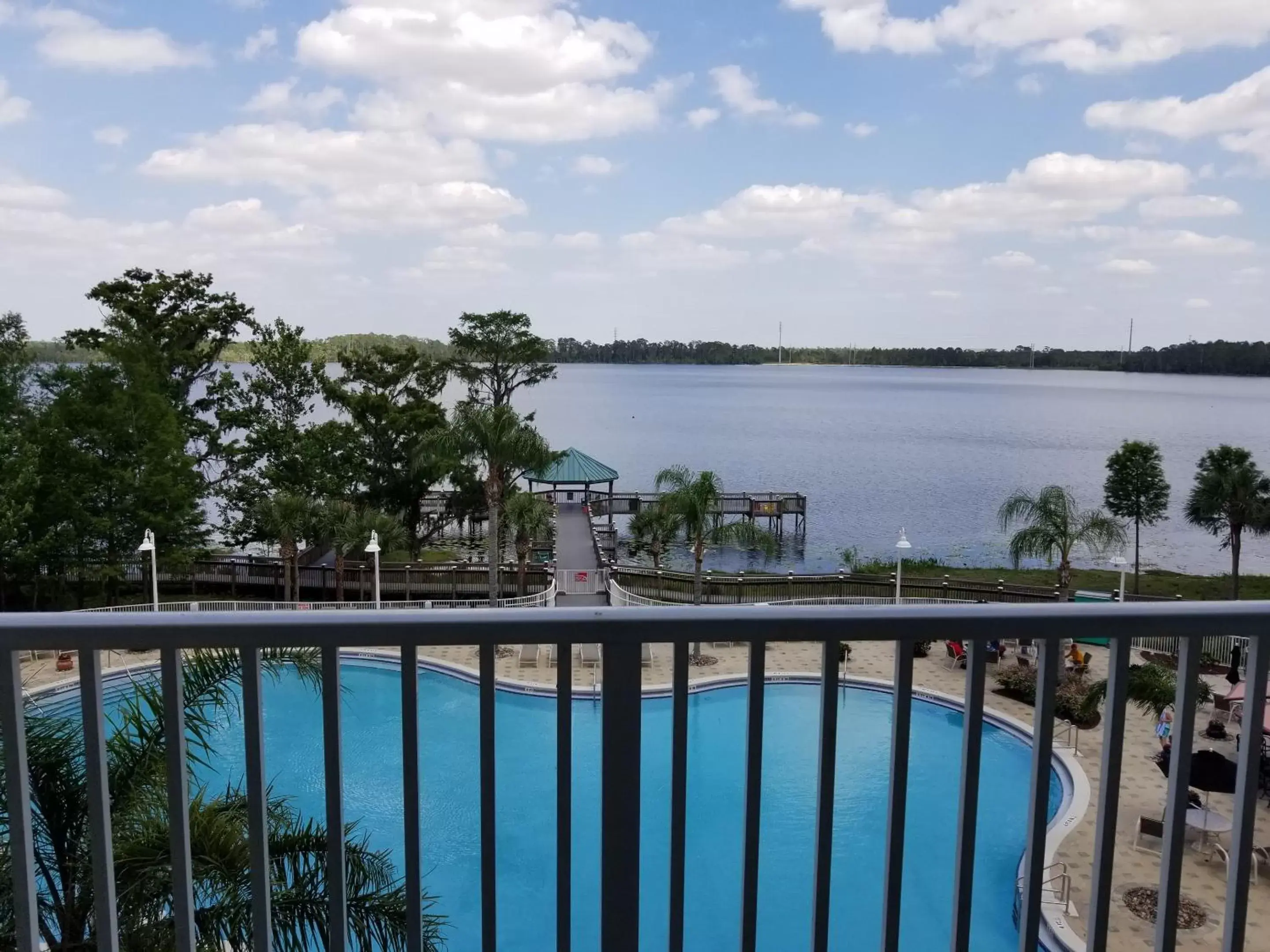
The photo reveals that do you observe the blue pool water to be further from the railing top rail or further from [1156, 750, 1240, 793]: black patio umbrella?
[1156, 750, 1240, 793]: black patio umbrella

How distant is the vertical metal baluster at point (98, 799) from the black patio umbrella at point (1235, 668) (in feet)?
34.2

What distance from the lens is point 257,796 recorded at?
4.32 ft

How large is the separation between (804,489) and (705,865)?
4387 cm

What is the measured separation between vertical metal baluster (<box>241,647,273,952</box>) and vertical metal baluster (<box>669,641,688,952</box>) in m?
0.56

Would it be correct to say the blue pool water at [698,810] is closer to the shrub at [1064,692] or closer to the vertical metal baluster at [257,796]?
the vertical metal baluster at [257,796]

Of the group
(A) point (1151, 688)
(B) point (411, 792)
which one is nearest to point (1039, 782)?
(B) point (411, 792)

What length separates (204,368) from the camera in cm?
2456

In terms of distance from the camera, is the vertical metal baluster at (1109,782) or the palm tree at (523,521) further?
the palm tree at (523,521)

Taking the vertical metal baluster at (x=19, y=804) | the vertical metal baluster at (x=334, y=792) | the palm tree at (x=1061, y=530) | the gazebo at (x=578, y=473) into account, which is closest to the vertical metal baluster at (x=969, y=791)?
the vertical metal baluster at (x=334, y=792)

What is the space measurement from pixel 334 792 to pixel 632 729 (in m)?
0.44

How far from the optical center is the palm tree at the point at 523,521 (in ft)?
66.0

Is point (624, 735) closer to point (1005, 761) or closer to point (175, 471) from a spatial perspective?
point (1005, 761)

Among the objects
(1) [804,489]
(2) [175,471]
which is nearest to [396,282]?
(1) [804,489]

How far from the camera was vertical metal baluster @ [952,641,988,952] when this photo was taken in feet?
4.25
